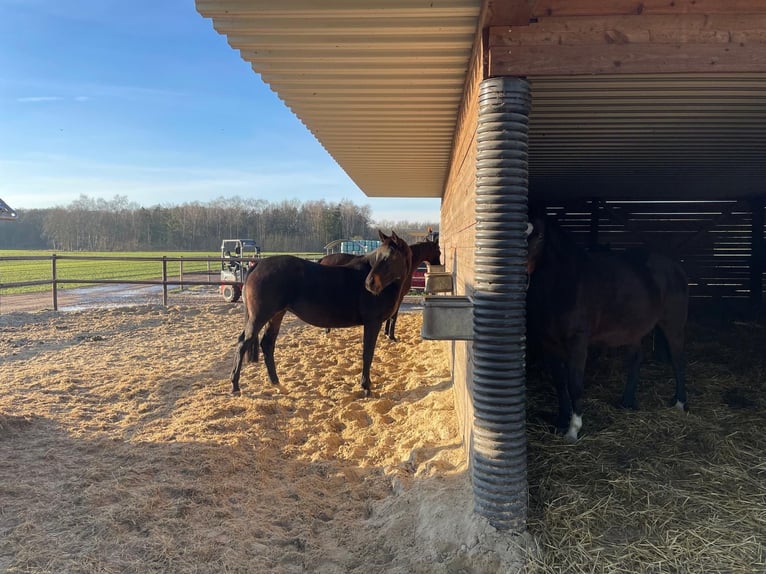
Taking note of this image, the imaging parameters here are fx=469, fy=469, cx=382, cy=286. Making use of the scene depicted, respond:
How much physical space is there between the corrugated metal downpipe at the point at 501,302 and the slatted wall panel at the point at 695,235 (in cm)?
616

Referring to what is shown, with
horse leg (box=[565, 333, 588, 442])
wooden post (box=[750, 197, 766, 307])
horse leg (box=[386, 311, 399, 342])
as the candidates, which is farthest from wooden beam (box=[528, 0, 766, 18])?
wooden post (box=[750, 197, 766, 307])

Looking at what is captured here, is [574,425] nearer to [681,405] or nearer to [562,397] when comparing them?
[562,397]

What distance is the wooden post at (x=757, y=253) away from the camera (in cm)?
775

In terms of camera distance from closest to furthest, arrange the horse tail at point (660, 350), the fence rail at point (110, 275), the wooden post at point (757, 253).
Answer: the horse tail at point (660, 350)
the wooden post at point (757, 253)
the fence rail at point (110, 275)

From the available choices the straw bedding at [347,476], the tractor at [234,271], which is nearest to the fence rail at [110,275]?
the tractor at [234,271]

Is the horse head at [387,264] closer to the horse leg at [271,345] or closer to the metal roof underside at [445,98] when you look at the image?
the metal roof underside at [445,98]

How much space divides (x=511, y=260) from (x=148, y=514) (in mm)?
2606

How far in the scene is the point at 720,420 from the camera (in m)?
3.91

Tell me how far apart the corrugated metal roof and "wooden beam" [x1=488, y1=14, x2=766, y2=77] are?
1.16 ft

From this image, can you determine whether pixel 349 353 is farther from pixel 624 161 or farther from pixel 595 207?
pixel 595 207

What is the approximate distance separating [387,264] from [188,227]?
175 feet

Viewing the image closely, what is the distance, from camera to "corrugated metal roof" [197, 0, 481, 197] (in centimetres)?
250

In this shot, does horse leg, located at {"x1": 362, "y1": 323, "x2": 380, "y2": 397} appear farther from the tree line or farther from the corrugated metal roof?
the tree line

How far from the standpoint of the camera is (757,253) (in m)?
7.83
